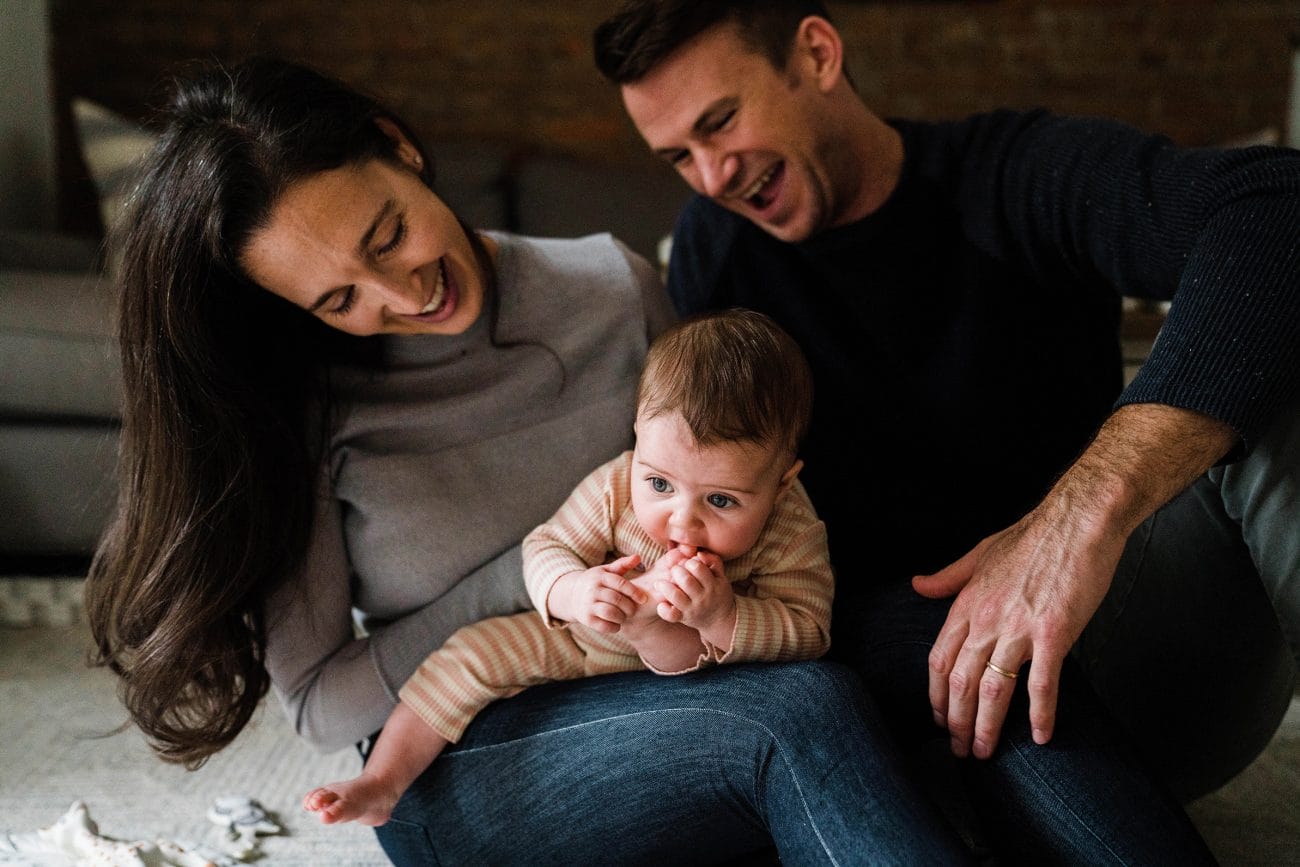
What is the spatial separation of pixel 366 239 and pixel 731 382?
383 mm

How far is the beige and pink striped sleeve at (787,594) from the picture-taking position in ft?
3.28

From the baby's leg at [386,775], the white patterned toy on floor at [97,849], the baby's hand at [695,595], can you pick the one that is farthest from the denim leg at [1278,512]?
the white patterned toy on floor at [97,849]

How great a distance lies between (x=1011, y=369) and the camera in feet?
4.34

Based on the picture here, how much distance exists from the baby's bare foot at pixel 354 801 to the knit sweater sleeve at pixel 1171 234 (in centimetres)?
82

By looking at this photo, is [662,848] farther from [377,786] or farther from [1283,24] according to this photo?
[1283,24]

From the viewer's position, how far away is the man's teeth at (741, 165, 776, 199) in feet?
4.60

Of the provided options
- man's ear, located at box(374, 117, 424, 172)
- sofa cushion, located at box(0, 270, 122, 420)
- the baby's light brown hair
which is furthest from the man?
sofa cushion, located at box(0, 270, 122, 420)

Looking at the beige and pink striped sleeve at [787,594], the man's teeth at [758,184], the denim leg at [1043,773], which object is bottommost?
the denim leg at [1043,773]

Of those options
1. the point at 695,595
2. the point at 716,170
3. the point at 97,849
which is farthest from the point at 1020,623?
the point at 97,849

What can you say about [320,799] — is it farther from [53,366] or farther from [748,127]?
[53,366]

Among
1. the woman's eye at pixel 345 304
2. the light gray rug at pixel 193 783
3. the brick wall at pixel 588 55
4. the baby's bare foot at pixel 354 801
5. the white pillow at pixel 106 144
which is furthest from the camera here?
the brick wall at pixel 588 55

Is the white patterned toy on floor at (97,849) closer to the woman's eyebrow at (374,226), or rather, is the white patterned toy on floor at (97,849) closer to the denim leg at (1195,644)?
the woman's eyebrow at (374,226)

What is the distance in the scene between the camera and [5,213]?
119 inches

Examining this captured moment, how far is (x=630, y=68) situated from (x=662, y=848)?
93 centimetres
